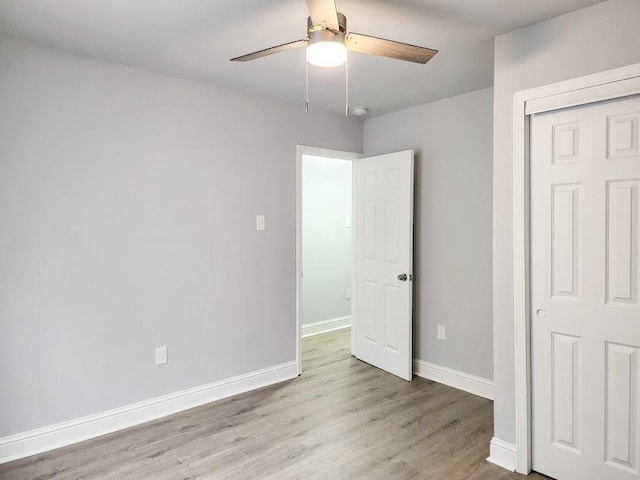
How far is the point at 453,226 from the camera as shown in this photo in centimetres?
343

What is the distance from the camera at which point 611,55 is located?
191 centimetres

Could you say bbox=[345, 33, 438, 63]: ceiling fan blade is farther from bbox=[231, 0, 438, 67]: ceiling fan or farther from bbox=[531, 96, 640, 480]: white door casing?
bbox=[531, 96, 640, 480]: white door casing

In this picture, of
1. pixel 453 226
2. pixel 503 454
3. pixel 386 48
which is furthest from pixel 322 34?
pixel 503 454

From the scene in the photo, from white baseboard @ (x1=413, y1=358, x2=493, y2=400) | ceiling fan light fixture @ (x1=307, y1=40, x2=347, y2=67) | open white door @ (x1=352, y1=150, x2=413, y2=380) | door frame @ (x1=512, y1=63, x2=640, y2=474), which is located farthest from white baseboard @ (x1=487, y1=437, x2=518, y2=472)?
ceiling fan light fixture @ (x1=307, y1=40, x2=347, y2=67)

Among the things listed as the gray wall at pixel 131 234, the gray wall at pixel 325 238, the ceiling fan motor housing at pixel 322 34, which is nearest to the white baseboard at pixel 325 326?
the gray wall at pixel 325 238

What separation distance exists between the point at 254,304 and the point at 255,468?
1.35m

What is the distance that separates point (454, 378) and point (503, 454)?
1.14 meters

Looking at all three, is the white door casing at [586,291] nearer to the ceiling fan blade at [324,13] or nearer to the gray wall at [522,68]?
the gray wall at [522,68]

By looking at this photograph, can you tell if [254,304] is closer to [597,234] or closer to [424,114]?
[424,114]

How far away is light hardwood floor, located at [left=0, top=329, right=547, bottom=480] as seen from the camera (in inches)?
89.0

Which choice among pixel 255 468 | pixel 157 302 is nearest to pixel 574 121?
pixel 255 468

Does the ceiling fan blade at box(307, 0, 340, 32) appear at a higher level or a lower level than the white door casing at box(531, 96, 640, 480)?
higher

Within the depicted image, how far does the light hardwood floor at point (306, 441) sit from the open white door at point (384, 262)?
0.43m

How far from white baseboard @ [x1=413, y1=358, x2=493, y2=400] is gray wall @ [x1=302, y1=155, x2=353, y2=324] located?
1697 millimetres
